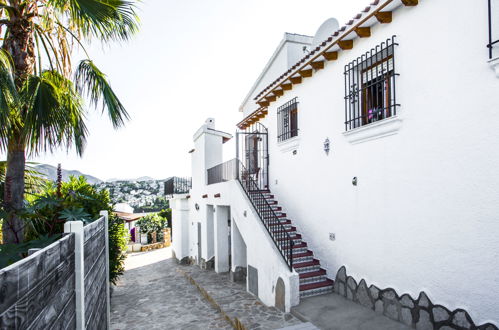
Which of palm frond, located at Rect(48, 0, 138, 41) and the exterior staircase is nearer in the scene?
palm frond, located at Rect(48, 0, 138, 41)

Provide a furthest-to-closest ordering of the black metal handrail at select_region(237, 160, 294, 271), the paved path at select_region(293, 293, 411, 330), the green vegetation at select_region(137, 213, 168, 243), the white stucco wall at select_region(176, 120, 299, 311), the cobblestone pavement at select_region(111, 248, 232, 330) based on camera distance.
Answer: the green vegetation at select_region(137, 213, 168, 243) < the cobblestone pavement at select_region(111, 248, 232, 330) < the black metal handrail at select_region(237, 160, 294, 271) < the white stucco wall at select_region(176, 120, 299, 311) < the paved path at select_region(293, 293, 411, 330)

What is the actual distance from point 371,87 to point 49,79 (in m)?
6.43

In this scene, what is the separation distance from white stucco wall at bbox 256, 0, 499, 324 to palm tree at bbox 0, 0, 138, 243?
512 cm

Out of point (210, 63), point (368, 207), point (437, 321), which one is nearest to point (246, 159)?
point (210, 63)

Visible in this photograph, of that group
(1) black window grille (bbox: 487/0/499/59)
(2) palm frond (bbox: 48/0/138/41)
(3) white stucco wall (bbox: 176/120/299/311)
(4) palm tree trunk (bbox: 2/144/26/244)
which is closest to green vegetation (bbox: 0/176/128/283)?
(4) palm tree trunk (bbox: 2/144/26/244)

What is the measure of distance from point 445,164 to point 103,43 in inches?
249

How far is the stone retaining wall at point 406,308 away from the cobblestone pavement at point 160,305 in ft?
10.4

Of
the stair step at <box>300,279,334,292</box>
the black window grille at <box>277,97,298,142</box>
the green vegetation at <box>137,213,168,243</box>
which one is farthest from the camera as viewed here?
the green vegetation at <box>137,213,168,243</box>

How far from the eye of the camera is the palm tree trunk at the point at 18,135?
177 inches

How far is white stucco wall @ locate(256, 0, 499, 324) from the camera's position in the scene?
4508 mm

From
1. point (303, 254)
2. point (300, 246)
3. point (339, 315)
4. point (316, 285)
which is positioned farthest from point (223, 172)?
point (339, 315)

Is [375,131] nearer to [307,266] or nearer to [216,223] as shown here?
[307,266]

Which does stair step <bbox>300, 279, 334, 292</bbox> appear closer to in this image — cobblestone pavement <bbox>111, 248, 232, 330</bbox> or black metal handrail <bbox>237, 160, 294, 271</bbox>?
black metal handrail <bbox>237, 160, 294, 271</bbox>

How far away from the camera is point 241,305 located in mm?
8367
